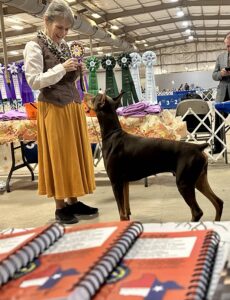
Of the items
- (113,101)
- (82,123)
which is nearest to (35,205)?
(82,123)

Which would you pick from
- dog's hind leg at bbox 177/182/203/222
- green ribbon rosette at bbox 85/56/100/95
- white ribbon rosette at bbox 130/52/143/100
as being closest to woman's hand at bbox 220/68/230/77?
white ribbon rosette at bbox 130/52/143/100

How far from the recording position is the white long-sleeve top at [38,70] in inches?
92.0

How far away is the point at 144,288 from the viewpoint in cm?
60

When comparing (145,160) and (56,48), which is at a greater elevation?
(56,48)

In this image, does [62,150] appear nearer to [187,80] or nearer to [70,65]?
[70,65]

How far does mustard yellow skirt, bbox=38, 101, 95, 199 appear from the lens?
2.53 m

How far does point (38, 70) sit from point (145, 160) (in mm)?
759

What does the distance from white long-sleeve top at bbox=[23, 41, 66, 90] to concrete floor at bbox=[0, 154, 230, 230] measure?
95 centimetres

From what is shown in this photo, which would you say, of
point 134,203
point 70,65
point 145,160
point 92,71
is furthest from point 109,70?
point 145,160

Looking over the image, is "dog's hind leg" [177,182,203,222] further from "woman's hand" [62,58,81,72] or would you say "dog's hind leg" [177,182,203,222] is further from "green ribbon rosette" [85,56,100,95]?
"green ribbon rosette" [85,56,100,95]

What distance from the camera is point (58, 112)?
2.52m

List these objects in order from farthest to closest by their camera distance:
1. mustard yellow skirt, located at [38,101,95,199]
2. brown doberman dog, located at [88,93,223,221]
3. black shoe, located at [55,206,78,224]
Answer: black shoe, located at [55,206,78,224], mustard yellow skirt, located at [38,101,95,199], brown doberman dog, located at [88,93,223,221]

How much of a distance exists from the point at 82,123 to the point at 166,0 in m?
10.5

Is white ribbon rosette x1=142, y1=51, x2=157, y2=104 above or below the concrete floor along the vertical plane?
above
